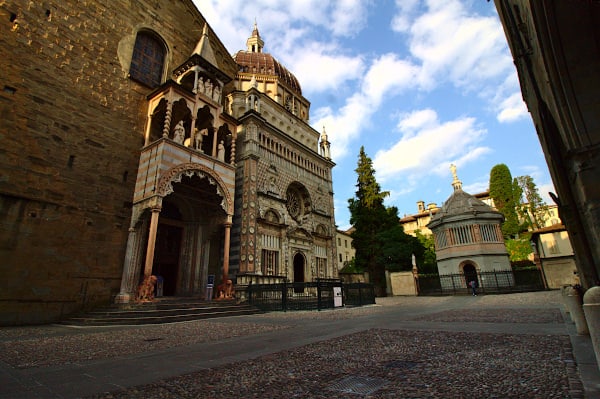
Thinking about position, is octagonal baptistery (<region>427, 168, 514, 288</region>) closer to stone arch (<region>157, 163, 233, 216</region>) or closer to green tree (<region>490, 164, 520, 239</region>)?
green tree (<region>490, 164, 520, 239</region>)

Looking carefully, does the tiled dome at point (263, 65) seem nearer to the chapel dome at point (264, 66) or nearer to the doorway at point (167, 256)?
the chapel dome at point (264, 66)

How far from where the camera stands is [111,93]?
13.4 metres

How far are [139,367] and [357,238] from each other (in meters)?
27.2

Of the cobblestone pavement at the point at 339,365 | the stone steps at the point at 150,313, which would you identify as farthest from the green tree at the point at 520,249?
the cobblestone pavement at the point at 339,365

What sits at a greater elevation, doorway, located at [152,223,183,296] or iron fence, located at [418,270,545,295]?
doorway, located at [152,223,183,296]

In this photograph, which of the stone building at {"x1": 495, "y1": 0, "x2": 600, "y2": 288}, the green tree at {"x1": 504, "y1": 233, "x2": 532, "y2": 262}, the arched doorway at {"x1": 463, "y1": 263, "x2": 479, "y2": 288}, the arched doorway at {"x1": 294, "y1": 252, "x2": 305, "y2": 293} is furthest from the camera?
the green tree at {"x1": 504, "y1": 233, "x2": 532, "y2": 262}

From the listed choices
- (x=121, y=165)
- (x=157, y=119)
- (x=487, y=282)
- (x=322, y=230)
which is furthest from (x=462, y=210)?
(x=121, y=165)

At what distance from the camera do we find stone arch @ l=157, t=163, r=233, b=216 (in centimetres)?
1250

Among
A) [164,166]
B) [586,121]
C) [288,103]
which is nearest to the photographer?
[586,121]

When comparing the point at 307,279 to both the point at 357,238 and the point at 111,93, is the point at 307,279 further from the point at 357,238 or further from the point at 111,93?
the point at 111,93

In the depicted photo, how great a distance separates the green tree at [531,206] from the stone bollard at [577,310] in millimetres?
43182

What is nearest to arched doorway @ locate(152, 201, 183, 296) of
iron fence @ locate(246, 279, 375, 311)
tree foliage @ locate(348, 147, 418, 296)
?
iron fence @ locate(246, 279, 375, 311)

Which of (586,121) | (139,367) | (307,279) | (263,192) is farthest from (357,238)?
(139,367)

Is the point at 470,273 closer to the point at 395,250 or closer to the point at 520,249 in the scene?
the point at 395,250
